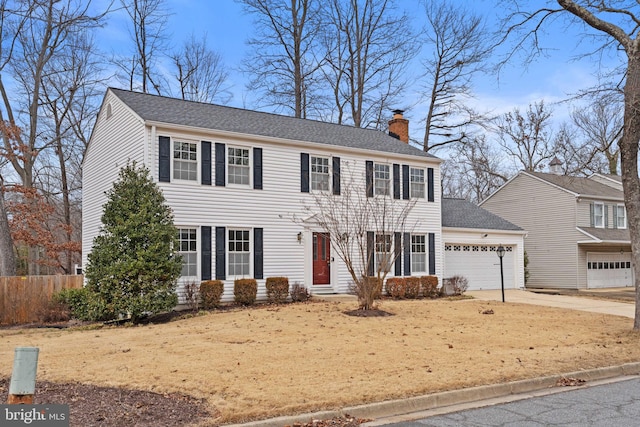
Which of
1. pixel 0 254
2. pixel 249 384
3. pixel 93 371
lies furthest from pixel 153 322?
pixel 0 254

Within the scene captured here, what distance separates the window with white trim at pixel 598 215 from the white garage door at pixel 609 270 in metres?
1.54

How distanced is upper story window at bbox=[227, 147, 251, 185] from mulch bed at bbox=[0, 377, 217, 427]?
1073 cm

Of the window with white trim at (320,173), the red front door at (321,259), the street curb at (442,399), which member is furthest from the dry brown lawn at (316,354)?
the window with white trim at (320,173)

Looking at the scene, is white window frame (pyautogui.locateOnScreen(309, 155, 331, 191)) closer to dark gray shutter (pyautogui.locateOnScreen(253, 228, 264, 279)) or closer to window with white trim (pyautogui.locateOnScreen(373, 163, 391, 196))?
window with white trim (pyautogui.locateOnScreen(373, 163, 391, 196))

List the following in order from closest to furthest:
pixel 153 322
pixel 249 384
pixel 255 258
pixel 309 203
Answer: pixel 249 384
pixel 153 322
pixel 255 258
pixel 309 203

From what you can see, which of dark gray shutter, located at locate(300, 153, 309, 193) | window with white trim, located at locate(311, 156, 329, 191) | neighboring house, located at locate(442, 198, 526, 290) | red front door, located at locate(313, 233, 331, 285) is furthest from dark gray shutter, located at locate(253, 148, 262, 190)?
neighboring house, located at locate(442, 198, 526, 290)

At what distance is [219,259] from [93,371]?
8.80 m

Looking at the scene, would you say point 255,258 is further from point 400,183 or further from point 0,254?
point 0,254

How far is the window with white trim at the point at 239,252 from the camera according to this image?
16703 mm

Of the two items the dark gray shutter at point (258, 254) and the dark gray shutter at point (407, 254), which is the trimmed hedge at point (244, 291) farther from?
the dark gray shutter at point (407, 254)

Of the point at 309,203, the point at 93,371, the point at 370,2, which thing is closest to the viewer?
the point at 93,371

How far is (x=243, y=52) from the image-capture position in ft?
110

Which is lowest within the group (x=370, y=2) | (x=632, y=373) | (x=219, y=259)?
A: (x=632, y=373)

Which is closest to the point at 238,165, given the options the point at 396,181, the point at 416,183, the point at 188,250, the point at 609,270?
the point at 188,250
